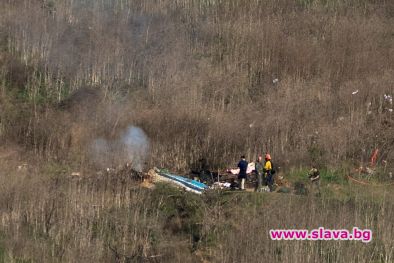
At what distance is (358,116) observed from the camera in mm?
24141

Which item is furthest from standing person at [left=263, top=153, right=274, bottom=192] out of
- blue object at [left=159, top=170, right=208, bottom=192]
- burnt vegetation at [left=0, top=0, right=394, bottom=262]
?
blue object at [left=159, top=170, right=208, bottom=192]

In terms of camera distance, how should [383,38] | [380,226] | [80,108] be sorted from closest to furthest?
[380,226] → [80,108] → [383,38]

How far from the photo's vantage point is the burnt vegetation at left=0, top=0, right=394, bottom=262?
1641cm

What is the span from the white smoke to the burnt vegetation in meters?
0.21

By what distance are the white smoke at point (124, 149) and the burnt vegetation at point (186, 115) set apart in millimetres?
211

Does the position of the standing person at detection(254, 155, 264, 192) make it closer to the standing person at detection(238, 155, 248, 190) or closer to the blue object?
the standing person at detection(238, 155, 248, 190)

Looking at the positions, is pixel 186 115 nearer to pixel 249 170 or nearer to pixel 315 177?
pixel 249 170

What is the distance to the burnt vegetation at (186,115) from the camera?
1641 centimetres

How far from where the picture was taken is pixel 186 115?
932 inches

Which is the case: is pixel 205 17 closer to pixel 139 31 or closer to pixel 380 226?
pixel 139 31

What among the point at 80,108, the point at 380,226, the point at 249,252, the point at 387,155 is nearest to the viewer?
the point at 249,252

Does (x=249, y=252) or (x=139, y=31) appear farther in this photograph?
(x=139, y=31)

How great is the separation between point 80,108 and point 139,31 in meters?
6.05

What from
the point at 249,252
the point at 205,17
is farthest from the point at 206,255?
the point at 205,17
